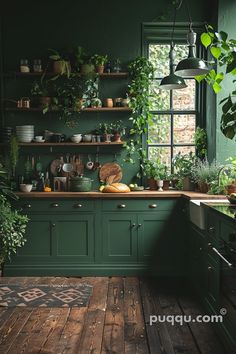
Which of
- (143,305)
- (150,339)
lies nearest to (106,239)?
(143,305)

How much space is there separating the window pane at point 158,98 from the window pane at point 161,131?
13cm

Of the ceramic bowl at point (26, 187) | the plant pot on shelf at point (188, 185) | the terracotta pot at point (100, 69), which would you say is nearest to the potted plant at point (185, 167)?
the plant pot on shelf at point (188, 185)

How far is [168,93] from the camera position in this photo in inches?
214

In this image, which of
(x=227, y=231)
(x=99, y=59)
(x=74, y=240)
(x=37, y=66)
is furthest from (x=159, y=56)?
(x=227, y=231)

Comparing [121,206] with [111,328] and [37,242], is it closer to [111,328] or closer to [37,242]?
[37,242]

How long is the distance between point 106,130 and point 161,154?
31.9 inches

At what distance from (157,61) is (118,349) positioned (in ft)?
→ 12.1

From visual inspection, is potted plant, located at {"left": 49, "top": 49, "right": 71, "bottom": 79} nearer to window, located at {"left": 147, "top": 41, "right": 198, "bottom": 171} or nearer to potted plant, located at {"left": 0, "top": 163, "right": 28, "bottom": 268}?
window, located at {"left": 147, "top": 41, "right": 198, "bottom": 171}

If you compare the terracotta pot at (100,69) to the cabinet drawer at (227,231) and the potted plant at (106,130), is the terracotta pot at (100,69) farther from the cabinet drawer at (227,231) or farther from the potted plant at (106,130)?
the cabinet drawer at (227,231)

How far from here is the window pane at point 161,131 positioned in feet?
17.8

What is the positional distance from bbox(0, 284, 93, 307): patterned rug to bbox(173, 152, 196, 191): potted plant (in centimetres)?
173

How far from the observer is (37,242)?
4.84 metres

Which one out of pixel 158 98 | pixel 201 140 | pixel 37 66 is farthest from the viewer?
pixel 158 98

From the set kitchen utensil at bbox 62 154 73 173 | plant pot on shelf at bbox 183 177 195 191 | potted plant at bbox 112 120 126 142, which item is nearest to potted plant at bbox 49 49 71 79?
potted plant at bbox 112 120 126 142
